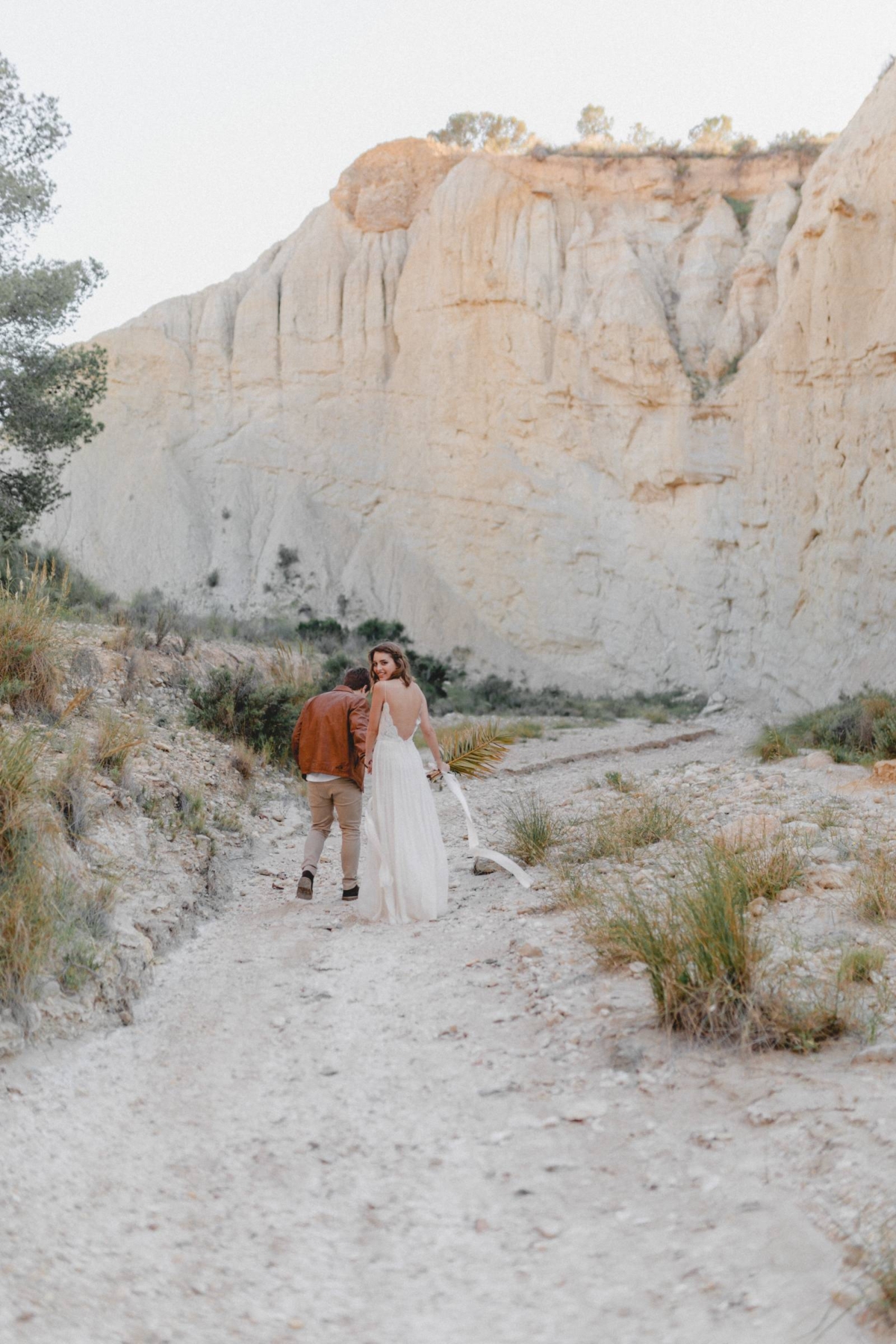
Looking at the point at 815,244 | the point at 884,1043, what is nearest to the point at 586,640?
the point at 815,244

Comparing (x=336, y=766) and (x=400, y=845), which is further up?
(x=336, y=766)

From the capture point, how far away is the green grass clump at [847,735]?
483 inches

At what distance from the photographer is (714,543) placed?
80.4ft

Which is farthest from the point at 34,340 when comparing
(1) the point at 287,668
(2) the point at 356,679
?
(2) the point at 356,679

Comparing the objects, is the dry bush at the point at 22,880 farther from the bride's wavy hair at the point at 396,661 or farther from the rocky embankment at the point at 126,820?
the bride's wavy hair at the point at 396,661

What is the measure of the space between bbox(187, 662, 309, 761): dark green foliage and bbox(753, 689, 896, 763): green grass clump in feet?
19.2

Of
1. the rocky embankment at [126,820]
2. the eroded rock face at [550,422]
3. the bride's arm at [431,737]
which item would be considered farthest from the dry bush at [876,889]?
the eroded rock face at [550,422]

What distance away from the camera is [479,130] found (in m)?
33.5

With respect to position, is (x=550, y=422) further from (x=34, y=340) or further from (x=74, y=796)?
(x=74, y=796)

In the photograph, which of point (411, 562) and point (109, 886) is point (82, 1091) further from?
point (411, 562)

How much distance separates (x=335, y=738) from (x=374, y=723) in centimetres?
50

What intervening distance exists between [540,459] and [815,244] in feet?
26.7

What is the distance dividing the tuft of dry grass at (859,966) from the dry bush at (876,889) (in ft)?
2.61

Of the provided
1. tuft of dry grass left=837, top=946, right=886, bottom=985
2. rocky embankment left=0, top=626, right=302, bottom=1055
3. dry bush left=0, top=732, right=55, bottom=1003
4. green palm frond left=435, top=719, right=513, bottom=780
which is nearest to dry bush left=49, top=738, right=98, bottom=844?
rocky embankment left=0, top=626, right=302, bottom=1055
